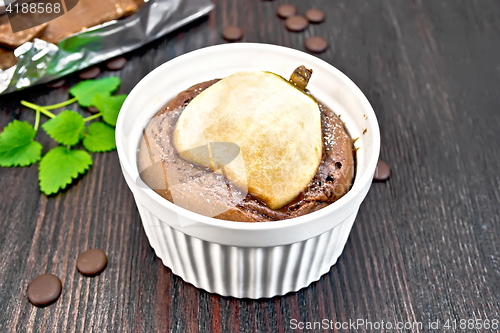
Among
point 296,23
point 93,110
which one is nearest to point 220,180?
point 93,110

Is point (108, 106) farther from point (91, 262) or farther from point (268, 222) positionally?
point (268, 222)

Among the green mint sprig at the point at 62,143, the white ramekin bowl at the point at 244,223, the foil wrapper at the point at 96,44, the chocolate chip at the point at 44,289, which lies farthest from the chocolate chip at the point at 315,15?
the chocolate chip at the point at 44,289

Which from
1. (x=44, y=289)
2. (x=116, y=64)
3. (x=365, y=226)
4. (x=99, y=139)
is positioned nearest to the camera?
(x=44, y=289)

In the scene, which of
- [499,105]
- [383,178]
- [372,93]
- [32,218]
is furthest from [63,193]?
[499,105]

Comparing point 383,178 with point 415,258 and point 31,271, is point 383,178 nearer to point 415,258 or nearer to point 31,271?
point 415,258

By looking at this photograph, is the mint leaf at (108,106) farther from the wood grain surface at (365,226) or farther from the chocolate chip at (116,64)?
the chocolate chip at (116,64)
